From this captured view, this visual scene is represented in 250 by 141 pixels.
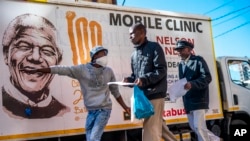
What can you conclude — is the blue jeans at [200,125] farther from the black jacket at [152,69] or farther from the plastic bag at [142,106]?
the plastic bag at [142,106]

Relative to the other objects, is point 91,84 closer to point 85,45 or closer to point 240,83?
point 85,45

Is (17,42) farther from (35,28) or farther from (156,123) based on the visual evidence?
(156,123)

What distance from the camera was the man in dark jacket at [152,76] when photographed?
14.2 feet

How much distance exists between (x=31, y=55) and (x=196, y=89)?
A: 2.64 m

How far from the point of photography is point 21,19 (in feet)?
19.1

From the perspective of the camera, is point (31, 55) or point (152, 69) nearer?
point (152, 69)

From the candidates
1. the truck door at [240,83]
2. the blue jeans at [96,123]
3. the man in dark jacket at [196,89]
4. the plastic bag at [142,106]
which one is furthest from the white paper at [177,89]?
the truck door at [240,83]

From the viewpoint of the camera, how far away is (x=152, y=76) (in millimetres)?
4289

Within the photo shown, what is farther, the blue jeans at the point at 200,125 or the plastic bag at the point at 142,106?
the blue jeans at the point at 200,125

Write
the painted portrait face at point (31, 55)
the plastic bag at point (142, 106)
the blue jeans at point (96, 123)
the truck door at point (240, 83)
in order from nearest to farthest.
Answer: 1. the plastic bag at point (142, 106)
2. the blue jeans at point (96, 123)
3. the painted portrait face at point (31, 55)
4. the truck door at point (240, 83)

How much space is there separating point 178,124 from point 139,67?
3.16 m

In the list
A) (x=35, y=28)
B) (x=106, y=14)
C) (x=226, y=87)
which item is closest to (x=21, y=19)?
(x=35, y=28)

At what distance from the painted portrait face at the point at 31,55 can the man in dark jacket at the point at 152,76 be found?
196 centimetres

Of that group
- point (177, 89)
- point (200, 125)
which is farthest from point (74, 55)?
point (200, 125)
